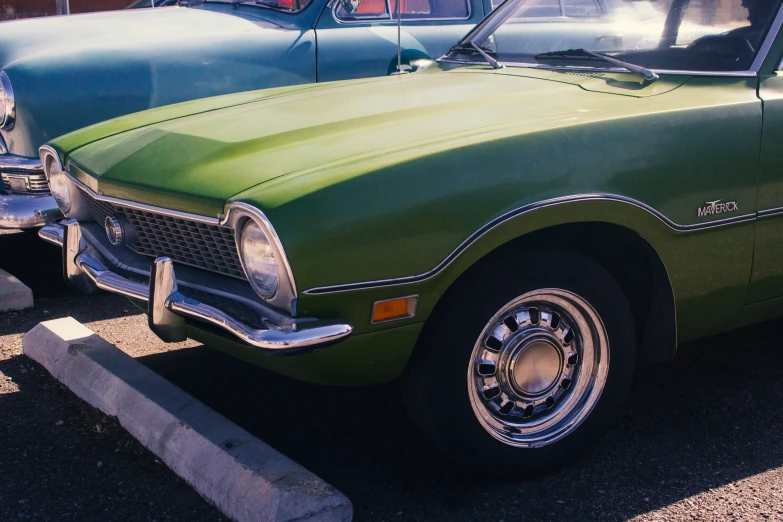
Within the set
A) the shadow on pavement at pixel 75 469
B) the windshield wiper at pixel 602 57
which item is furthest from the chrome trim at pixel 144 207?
the windshield wiper at pixel 602 57

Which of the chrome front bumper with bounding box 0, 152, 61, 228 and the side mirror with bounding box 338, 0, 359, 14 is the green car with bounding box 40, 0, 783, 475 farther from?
the side mirror with bounding box 338, 0, 359, 14

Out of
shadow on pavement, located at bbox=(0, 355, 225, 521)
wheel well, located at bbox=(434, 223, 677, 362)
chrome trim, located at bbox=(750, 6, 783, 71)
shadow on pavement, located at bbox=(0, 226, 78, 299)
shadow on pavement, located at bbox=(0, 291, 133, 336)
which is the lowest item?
shadow on pavement, located at bbox=(0, 355, 225, 521)

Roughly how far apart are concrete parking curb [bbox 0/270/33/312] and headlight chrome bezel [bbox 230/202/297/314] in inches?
95.9

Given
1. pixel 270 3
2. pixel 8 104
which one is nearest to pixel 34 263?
pixel 8 104

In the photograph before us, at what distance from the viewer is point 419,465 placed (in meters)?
3.00

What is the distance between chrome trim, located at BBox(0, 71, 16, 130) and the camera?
455 cm

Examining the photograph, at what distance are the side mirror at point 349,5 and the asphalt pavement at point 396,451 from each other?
226 cm

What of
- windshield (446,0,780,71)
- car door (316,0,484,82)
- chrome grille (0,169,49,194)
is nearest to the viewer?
windshield (446,0,780,71)

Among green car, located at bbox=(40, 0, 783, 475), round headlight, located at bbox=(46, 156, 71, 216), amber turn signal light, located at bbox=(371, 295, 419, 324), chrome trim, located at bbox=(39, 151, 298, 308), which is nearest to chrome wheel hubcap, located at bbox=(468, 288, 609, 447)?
green car, located at bbox=(40, 0, 783, 475)

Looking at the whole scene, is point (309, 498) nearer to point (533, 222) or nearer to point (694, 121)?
point (533, 222)

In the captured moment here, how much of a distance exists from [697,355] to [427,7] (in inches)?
107

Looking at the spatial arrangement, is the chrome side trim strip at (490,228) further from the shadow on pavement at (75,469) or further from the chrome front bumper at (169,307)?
the shadow on pavement at (75,469)

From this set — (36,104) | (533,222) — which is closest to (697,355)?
(533,222)

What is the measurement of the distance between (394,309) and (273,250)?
1.21 feet
